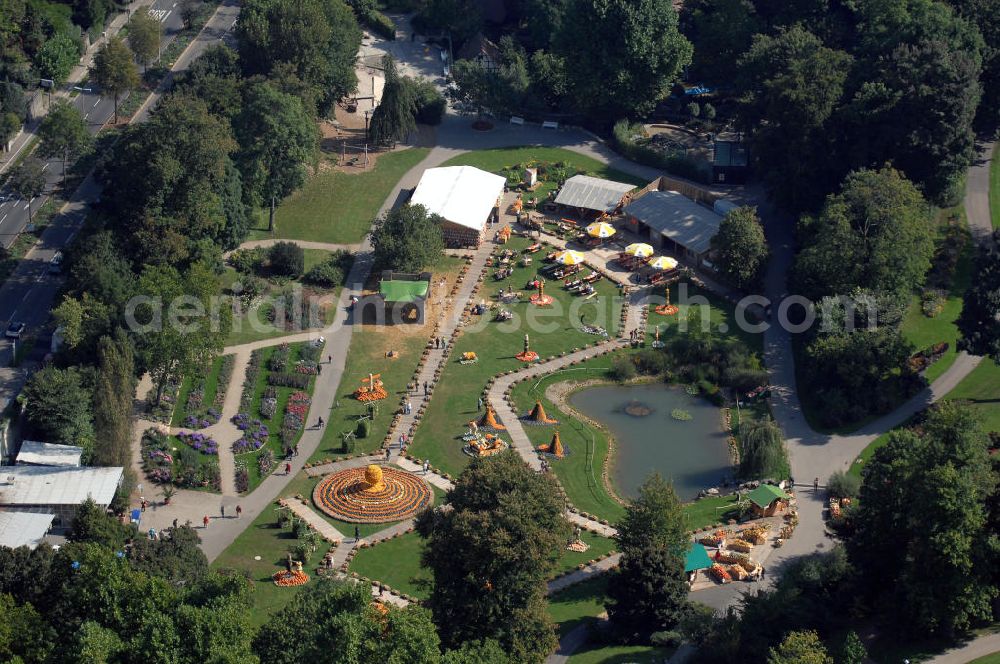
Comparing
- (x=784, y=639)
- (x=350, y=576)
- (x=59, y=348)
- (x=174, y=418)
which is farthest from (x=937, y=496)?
(x=59, y=348)

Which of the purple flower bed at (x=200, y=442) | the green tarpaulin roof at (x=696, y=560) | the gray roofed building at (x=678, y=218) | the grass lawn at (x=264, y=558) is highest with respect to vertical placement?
the gray roofed building at (x=678, y=218)

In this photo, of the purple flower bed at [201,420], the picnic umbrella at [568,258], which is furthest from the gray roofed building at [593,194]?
the purple flower bed at [201,420]

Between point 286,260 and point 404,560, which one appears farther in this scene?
point 286,260

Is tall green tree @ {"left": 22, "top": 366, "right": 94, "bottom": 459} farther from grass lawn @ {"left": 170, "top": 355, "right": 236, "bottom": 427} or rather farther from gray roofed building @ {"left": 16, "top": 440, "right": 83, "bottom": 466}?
grass lawn @ {"left": 170, "top": 355, "right": 236, "bottom": 427}

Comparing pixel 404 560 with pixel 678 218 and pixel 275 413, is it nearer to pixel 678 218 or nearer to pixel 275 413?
pixel 275 413

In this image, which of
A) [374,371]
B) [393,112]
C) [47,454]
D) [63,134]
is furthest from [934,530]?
[63,134]

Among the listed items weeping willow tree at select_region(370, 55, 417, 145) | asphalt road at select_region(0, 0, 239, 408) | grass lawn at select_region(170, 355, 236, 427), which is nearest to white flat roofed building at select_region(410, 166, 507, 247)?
weeping willow tree at select_region(370, 55, 417, 145)

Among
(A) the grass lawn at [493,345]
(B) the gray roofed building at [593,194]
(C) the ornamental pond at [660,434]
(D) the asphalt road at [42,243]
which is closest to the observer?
(C) the ornamental pond at [660,434]

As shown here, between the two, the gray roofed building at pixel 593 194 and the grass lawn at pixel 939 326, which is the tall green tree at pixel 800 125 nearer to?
the gray roofed building at pixel 593 194
